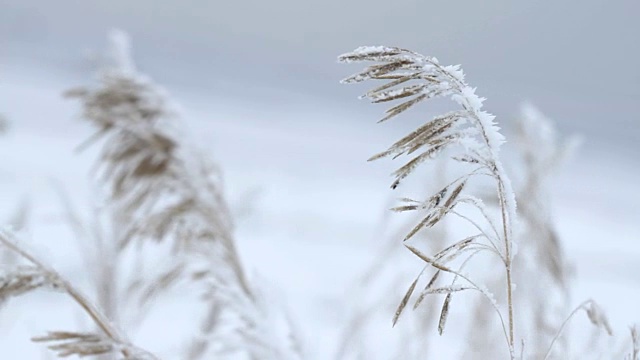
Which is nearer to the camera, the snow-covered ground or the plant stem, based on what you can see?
the plant stem

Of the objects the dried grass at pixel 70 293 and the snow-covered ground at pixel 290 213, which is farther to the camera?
the snow-covered ground at pixel 290 213

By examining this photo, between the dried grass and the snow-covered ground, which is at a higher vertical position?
the snow-covered ground

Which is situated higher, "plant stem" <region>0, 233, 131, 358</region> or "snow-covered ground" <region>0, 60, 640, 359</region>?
"snow-covered ground" <region>0, 60, 640, 359</region>

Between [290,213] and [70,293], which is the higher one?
[290,213]

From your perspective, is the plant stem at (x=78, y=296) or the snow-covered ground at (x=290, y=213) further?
the snow-covered ground at (x=290, y=213)

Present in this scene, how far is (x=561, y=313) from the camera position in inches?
45.3

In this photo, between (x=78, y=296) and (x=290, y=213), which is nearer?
(x=78, y=296)

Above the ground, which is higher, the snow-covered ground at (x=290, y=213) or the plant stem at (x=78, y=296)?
the snow-covered ground at (x=290, y=213)

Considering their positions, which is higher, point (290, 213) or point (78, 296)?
point (290, 213)

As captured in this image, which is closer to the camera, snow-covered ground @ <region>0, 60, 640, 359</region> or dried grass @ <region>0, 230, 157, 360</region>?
dried grass @ <region>0, 230, 157, 360</region>

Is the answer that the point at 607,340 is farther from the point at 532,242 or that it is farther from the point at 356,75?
the point at 356,75

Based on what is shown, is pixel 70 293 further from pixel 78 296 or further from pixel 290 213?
pixel 290 213

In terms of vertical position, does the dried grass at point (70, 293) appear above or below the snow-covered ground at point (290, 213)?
below

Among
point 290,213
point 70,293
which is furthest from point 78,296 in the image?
point 290,213
